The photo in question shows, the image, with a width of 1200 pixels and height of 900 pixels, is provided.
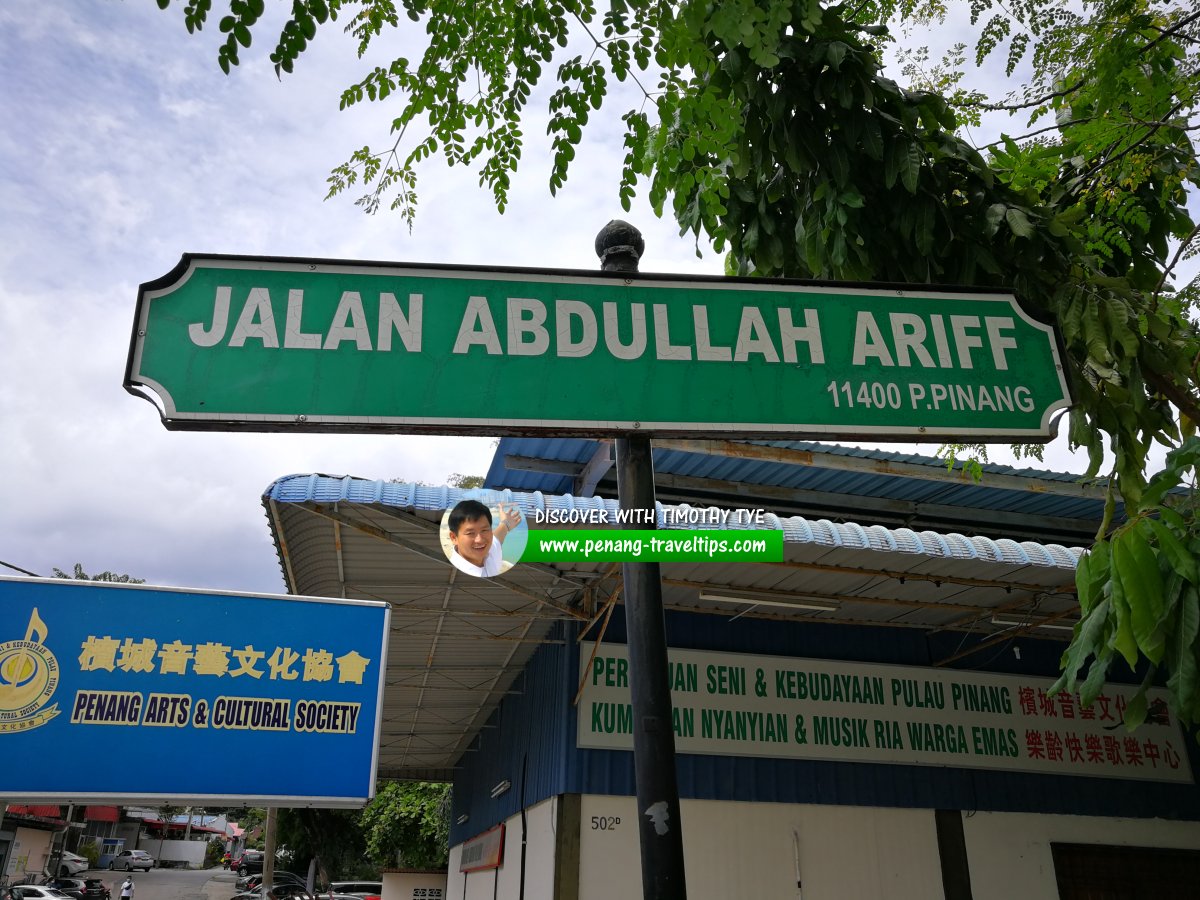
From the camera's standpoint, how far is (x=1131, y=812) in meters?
11.4

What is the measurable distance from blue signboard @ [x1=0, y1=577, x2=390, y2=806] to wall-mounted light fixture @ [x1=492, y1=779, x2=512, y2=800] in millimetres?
11590

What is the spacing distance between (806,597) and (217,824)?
97.0 m

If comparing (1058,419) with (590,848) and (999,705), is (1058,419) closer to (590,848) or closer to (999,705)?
(590,848)

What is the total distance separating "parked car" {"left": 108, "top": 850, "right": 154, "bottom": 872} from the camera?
5088cm

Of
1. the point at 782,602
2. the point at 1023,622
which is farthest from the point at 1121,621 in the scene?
the point at 1023,622

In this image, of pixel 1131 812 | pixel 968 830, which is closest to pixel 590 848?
pixel 968 830

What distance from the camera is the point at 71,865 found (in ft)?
135

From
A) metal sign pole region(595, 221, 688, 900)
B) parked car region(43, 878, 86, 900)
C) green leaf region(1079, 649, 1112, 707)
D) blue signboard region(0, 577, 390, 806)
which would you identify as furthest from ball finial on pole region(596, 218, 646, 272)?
parked car region(43, 878, 86, 900)

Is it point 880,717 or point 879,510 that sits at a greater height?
point 879,510

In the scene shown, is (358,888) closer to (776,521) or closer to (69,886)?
(69,886)

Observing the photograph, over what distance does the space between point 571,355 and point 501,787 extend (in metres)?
12.4

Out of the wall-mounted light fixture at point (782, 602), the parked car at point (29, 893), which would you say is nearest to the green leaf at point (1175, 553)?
the wall-mounted light fixture at point (782, 602)

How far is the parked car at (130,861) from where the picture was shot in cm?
5088

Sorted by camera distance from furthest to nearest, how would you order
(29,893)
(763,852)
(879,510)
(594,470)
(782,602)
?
(29,893) < (879,510) < (594,470) < (763,852) < (782,602)
